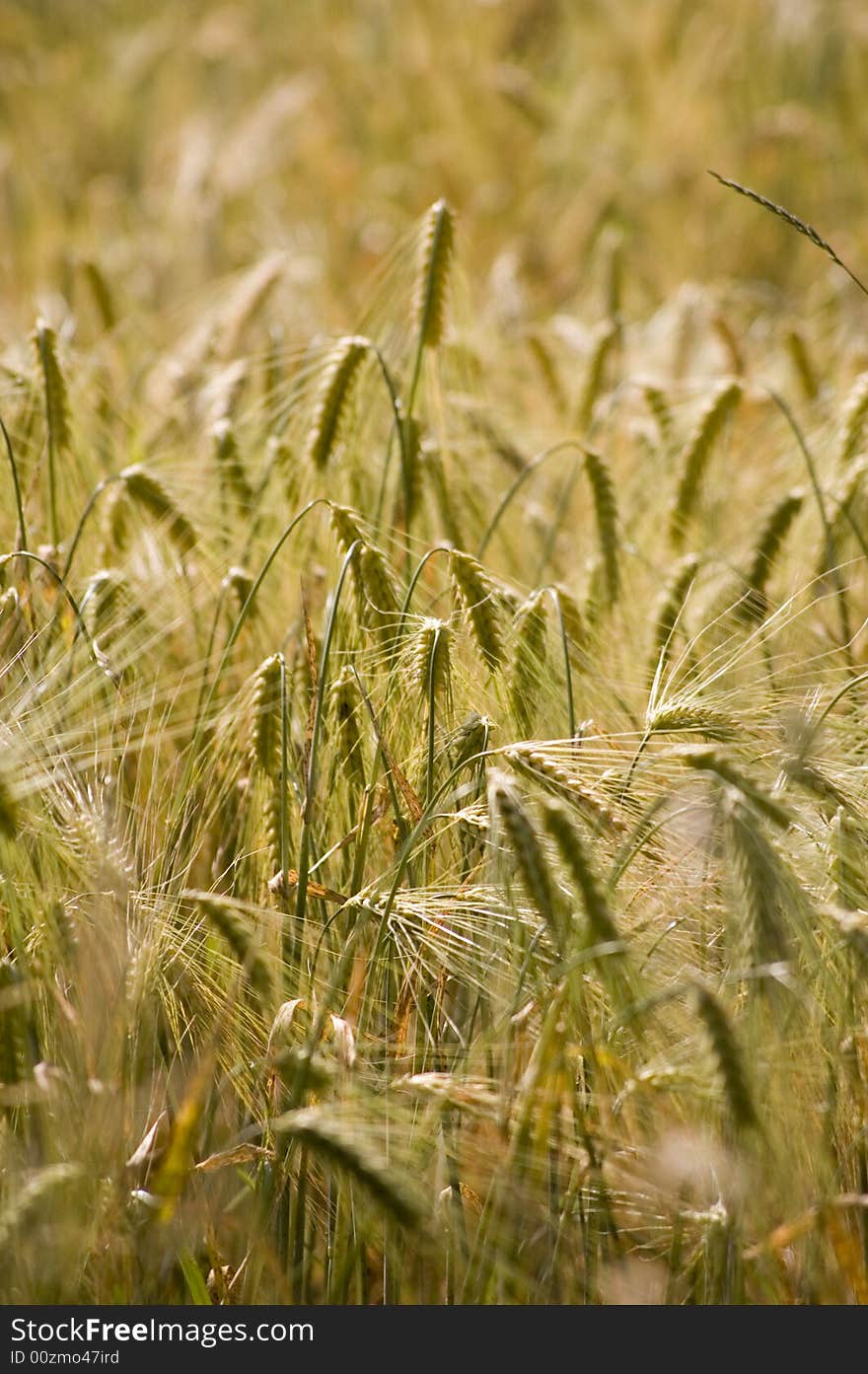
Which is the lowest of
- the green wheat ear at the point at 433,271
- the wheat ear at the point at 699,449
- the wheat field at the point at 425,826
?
the wheat field at the point at 425,826

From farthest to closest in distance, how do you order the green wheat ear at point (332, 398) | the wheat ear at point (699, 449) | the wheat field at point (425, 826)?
the wheat ear at point (699, 449) < the green wheat ear at point (332, 398) < the wheat field at point (425, 826)

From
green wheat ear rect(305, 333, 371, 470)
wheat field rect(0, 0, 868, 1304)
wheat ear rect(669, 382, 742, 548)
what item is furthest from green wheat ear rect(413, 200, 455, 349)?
wheat ear rect(669, 382, 742, 548)

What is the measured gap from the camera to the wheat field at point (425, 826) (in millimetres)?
906

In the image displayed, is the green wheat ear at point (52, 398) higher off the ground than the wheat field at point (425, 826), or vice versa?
the green wheat ear at point (52, 398)

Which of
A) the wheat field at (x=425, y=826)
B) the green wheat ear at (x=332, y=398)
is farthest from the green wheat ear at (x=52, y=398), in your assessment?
the green wheat ear at (x=332, y=398)

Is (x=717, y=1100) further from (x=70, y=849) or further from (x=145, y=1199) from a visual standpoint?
(x=70, y=849)

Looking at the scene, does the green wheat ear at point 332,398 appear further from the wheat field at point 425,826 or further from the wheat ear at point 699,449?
the wheat ear at point 699,449

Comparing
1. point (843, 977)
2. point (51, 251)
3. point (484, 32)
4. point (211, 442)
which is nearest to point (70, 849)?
point (843, 977)

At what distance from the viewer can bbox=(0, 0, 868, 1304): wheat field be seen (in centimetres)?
91

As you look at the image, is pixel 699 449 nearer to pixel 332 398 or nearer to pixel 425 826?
pixel 332 398

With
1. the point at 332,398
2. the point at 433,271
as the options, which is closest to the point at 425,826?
the point at 332,398

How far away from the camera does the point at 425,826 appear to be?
3.57ft

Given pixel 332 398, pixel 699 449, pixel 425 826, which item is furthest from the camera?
pixel 699 449

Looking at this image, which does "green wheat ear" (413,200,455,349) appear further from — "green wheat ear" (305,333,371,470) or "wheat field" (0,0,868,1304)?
"green wheat ear" (305,333,371,470)
